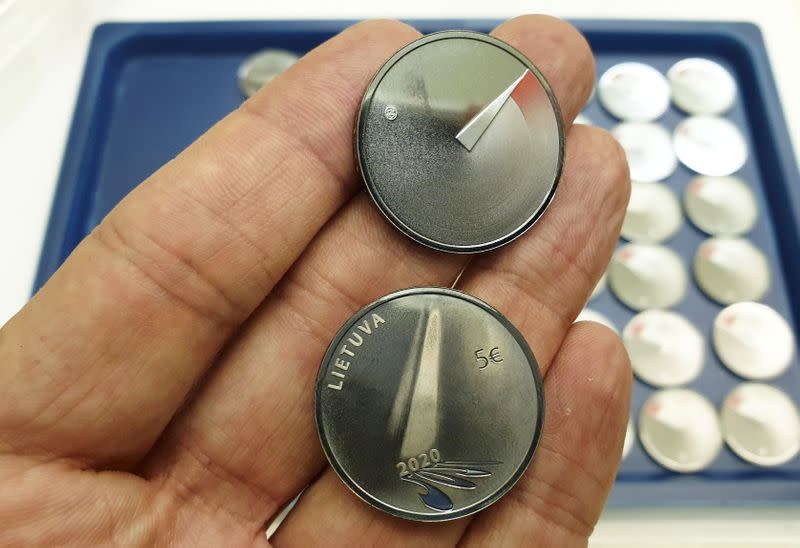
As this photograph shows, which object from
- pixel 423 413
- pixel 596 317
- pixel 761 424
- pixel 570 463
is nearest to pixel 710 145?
pixel 596 317

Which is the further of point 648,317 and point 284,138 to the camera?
point 648,317

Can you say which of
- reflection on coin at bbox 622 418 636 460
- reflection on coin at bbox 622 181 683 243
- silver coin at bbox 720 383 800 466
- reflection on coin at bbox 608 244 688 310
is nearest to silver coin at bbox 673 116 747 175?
reflection on coin at bbox 622 181 683 243

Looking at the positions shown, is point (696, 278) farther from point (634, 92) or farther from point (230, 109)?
point (230, 109)

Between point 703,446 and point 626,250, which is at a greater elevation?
point 626,250

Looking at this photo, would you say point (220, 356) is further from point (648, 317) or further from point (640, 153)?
point (640, 153)

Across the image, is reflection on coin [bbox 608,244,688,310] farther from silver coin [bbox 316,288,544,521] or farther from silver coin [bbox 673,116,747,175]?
silver coin [bbox 316,288,544,521]

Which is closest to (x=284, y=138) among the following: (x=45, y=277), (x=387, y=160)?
(x=387, y=160)
